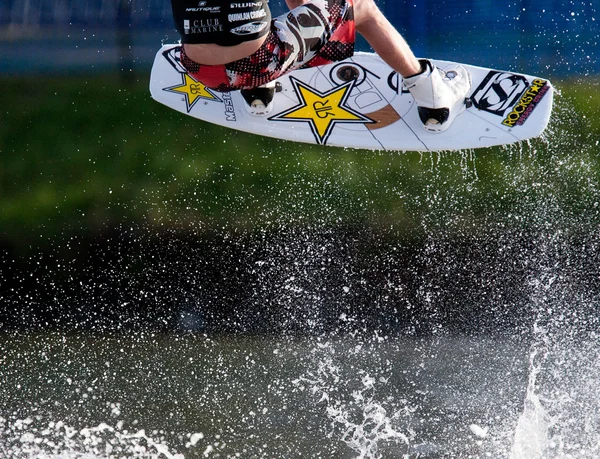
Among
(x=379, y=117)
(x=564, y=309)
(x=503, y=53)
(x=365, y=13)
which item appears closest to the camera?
(x=365, y=13)

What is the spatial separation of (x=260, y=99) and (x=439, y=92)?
0.66m

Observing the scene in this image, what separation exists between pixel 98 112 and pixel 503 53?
225 cm

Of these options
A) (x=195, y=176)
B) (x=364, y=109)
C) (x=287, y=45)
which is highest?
(x=287, y=45)

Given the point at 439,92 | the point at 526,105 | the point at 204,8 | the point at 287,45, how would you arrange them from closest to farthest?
the point at 204,8 < the point at 287,45 < the point at 439,92 < the point at 526,105

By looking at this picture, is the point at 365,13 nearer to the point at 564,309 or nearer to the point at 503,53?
the point at 503,53

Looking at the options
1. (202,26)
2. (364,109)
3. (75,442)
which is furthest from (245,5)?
(75,442)

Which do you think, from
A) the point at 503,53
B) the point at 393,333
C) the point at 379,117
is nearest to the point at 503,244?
the point at 393,333

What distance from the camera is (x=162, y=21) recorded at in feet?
12.2

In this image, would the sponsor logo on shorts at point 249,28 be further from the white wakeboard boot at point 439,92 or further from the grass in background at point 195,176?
the grass in background at point 195,176

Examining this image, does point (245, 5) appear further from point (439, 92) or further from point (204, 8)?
point (439, 92)

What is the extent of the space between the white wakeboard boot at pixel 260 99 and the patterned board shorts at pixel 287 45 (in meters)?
0.41

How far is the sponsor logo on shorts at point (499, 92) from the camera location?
2904 mm

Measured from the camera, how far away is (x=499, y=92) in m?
2.94

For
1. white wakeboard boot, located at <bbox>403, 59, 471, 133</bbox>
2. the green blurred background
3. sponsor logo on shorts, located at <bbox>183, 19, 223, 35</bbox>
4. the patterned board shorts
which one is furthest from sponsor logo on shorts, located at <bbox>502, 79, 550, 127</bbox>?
sponsor logo on shorts, located at <bbox>183, 19, 223, 35</bbox>
